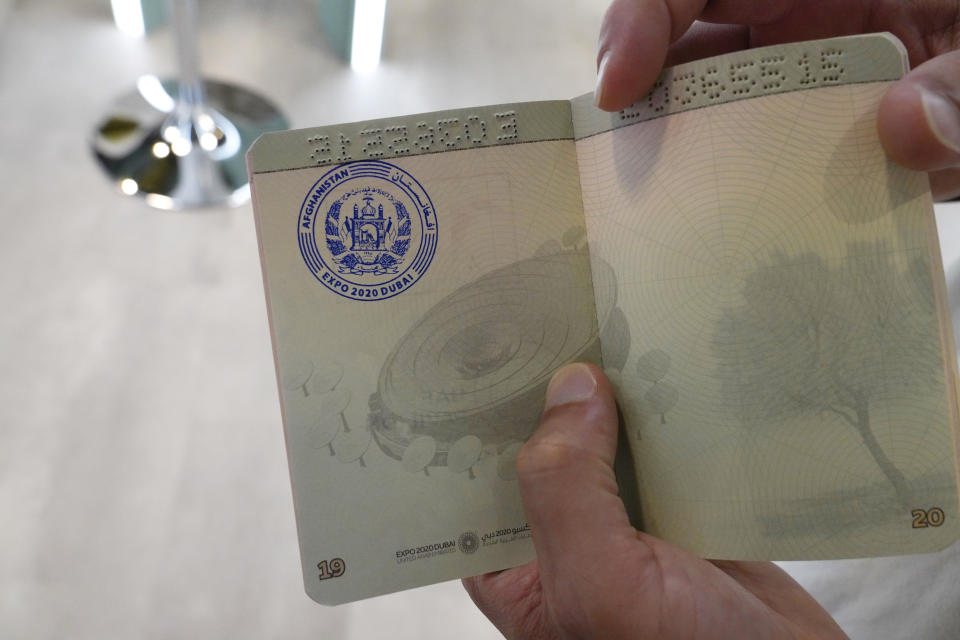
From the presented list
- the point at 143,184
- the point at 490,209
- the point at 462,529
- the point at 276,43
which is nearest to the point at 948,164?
the point at 490,209

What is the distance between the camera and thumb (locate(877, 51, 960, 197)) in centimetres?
70

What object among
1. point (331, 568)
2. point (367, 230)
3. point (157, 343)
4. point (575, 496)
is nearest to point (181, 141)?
point (157, 343)

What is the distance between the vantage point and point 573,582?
726 millimetres

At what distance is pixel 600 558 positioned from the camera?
28.4 inches

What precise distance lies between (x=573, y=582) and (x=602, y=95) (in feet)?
1.46

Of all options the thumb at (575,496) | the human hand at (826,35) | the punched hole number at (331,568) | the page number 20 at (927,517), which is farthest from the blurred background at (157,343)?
the punched hole number at (331,568)

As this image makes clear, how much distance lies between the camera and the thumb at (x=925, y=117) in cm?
70

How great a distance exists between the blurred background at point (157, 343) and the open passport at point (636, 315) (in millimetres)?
320

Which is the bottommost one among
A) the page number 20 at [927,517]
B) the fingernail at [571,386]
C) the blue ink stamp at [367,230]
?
the page number 20 at [927,517]

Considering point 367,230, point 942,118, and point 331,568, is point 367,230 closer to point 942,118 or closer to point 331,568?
point 331,568

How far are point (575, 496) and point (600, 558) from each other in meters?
0.06

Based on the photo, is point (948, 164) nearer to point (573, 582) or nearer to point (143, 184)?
point (573, 582)

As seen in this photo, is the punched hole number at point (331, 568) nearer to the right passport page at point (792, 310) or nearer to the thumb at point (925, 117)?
the right passport page at point (792, 310)

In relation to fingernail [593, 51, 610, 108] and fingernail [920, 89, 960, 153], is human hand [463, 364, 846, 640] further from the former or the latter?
fingernail [920, 89, 960, 153]
